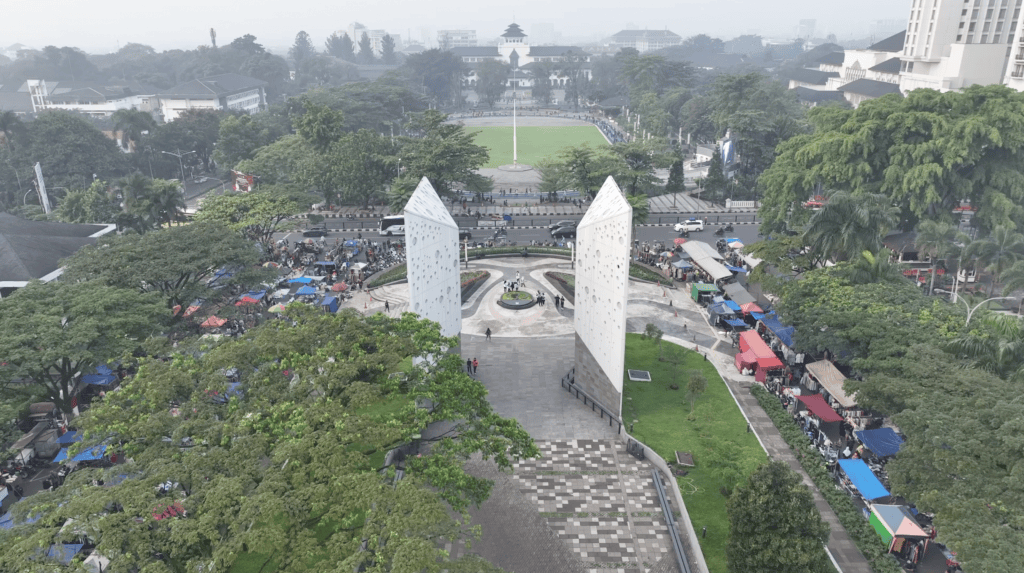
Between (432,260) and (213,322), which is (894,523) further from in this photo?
(213,322)

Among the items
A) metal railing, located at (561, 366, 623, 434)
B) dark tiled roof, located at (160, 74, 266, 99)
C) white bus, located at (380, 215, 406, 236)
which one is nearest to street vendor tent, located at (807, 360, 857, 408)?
metal railing, located at (561, 366, 623, 434)

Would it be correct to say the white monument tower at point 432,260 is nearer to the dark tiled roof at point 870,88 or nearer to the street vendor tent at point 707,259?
the street vendor tent at point 707,259

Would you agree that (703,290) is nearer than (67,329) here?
No

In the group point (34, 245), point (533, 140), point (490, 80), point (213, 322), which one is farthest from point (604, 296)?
point (490, 80)

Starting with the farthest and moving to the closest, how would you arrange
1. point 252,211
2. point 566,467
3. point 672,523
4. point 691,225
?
point 691,225 → point 252,211 → point 566,467 → point 672,523

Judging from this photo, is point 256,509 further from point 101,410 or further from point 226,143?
point 226,143

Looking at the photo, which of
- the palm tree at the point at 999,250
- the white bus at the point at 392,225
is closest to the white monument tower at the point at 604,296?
the palm tree at the point at 999,250

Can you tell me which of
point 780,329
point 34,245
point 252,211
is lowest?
point 780,329
